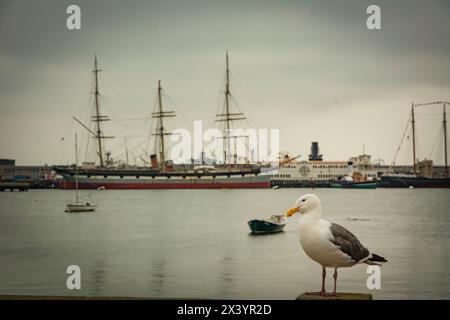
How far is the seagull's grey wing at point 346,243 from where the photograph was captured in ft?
17.6

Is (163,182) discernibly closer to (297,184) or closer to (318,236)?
(297,184)

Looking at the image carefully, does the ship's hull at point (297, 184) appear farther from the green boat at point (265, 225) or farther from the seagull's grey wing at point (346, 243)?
the seagull's grey wing at point (346, 243)

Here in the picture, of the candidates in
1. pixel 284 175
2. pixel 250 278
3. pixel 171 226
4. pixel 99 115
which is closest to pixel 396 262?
pixel 250 278

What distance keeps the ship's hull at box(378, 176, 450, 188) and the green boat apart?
64893mm

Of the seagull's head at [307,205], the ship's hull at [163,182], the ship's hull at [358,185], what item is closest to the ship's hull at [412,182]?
the ship's hull at [358,185]

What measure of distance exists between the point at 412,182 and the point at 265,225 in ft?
231

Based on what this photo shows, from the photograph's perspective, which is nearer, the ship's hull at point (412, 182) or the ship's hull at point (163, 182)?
the ship's hull at point (163, 182)

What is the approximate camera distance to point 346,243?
5.46m

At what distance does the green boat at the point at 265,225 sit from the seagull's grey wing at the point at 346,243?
18.7 metres

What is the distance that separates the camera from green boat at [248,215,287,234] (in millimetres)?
24484
